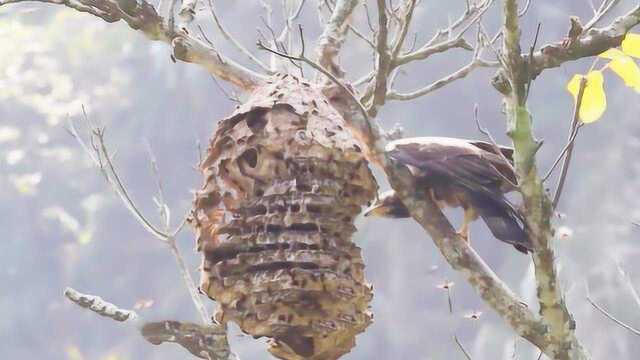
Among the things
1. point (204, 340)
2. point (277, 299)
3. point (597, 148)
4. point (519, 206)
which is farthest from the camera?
point (597, 148)

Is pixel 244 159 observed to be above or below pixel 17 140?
below

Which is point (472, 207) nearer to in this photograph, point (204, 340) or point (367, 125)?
point (367, 125)

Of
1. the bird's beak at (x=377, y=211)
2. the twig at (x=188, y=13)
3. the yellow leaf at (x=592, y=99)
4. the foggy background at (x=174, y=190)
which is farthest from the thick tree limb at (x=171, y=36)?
the foggy background at (x=174, y=190)

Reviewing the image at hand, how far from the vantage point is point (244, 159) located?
2.76 feet

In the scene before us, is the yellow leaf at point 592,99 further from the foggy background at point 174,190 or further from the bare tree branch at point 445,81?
the foggy background at point 174,190

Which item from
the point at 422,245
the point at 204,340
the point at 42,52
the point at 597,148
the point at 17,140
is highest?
the point at 42,52

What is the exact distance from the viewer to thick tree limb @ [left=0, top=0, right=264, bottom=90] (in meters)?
1.06

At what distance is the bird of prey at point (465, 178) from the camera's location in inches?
39.9

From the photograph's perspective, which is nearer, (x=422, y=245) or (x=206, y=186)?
(x=206, y=186)

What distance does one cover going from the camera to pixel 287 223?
2.58ft

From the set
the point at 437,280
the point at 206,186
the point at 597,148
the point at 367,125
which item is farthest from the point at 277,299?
the point at 597,148

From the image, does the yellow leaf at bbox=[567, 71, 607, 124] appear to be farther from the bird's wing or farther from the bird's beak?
the bird's beak

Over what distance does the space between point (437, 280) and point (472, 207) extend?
2163 millimetres

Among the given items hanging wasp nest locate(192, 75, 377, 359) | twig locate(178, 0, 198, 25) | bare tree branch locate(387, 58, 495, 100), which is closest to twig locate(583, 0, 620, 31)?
bare tree branch locate(387, 58, 495, 100)
